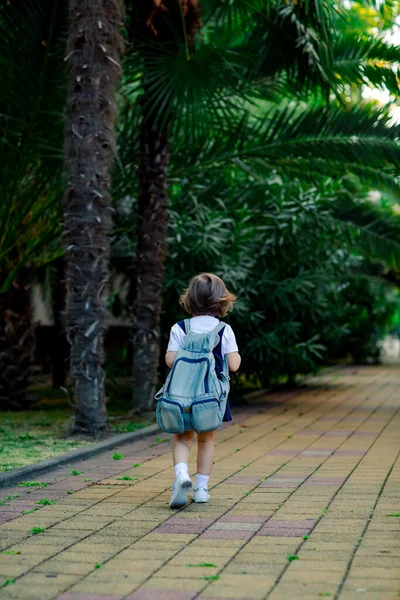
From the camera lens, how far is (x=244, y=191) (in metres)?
13.2

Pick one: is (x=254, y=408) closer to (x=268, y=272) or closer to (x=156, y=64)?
(x=268, y=272)

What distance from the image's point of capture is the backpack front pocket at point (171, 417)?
19.7 feet

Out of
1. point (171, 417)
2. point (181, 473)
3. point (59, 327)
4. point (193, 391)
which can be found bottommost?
point (181, 473)

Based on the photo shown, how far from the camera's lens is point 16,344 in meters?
12.5

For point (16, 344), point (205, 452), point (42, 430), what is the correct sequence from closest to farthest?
point (205, 452) < point (42, 430) < point (16, 344)

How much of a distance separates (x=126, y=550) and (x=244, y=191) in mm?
8748

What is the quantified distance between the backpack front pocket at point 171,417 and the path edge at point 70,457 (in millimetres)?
1524

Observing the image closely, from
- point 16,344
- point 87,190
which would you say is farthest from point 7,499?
point 16,344

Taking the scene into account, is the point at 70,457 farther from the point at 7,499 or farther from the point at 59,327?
the point at 59,327

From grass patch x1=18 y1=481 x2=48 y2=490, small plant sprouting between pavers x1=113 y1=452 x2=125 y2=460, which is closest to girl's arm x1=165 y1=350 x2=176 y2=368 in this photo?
grass patch x1=18 y1=481 x2=48 y2=490

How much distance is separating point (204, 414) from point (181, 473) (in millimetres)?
394

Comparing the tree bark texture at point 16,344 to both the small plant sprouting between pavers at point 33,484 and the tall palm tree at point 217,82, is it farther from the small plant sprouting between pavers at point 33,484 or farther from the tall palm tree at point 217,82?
the small plant sprouting between pavers at point 33,484

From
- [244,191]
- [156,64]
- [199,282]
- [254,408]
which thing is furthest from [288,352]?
[199,282]

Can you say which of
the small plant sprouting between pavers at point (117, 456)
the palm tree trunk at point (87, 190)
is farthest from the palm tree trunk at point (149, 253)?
the small plant sprouting between pavers at point (117, 456)
